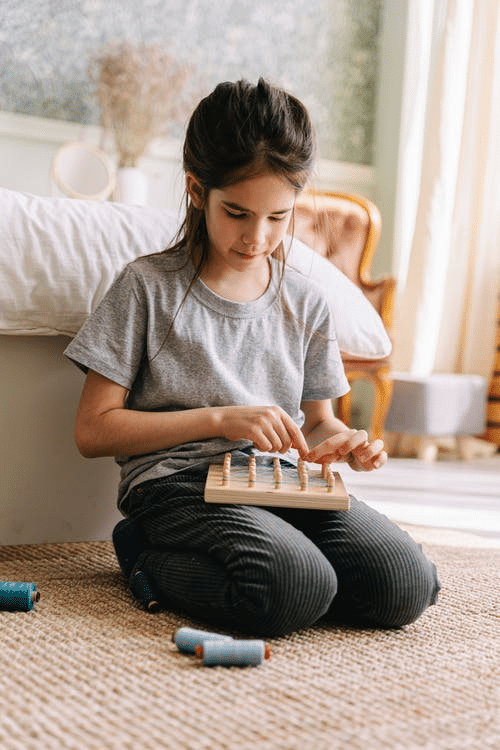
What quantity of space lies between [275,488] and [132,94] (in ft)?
7.48

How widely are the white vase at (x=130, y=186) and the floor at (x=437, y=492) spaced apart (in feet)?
3.36

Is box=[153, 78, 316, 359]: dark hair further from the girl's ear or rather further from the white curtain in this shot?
the white curtain

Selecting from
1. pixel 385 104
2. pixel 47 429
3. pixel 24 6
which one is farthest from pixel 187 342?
pixel 385 104

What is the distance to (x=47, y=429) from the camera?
4.52 ft

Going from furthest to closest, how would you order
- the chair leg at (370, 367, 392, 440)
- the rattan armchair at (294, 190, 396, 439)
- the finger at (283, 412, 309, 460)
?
the rattan armchair at (294, 190, 396, 439), the chair leg at (370, 367, 392, 440), the finger at (283, 412, 309, 460)

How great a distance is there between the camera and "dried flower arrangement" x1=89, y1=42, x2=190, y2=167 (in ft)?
10.0

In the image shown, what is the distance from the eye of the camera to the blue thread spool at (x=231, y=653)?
894 millimetres

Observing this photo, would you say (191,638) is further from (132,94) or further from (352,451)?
(132,94)

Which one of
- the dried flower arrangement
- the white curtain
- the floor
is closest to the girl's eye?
the floor

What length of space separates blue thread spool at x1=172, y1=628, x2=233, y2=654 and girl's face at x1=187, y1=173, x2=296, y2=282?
1.47 ft

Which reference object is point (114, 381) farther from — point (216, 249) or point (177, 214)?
point (177, 214)

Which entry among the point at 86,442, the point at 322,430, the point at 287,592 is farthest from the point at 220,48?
the point at 287,592

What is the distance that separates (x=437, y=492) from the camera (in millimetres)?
2346

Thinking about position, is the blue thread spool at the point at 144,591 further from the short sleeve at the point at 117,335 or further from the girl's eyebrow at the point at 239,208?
the girl's eyebrow at the point at 239,208
